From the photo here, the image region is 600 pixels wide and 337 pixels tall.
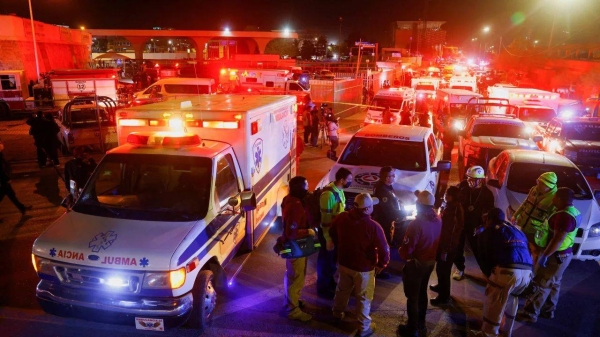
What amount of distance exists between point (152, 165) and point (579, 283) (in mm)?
6450

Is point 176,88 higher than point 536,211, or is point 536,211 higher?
point 176,88

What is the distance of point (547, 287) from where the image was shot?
544cm

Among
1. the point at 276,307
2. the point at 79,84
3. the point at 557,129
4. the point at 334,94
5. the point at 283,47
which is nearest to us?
the point at 276,307

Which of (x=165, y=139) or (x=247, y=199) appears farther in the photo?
(x=165, y=139)

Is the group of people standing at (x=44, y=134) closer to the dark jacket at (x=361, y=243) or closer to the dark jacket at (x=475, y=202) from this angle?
the dark jacket at (x=361, y=243)

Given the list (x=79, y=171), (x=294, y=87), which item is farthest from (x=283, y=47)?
(x=79, y=171)

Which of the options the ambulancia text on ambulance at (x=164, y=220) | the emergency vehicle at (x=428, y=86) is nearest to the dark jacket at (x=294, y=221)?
the ambulancia text on ambulance at (x=164, y=220)

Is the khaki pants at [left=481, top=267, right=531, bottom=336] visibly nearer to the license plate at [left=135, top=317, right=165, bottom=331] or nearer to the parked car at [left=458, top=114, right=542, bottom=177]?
the license plate at [left=135, top=317, right=165, bottom=331]

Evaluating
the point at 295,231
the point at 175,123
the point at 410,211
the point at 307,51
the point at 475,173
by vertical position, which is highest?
the point at 307,51

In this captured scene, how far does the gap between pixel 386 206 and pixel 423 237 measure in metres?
1.55

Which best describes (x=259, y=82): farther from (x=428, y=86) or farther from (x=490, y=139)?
(x=490, y=139)

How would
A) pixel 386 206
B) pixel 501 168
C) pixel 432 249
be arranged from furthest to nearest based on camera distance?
pixel 501 168
pixel 386 206
pixel 432 249

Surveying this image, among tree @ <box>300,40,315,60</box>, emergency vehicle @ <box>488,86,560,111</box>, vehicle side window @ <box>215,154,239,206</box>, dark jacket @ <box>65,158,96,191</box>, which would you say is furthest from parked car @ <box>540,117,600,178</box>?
tree @ <box>300,40,315,60</box>

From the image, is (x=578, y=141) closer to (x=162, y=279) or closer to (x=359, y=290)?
(x=359, y=290)
